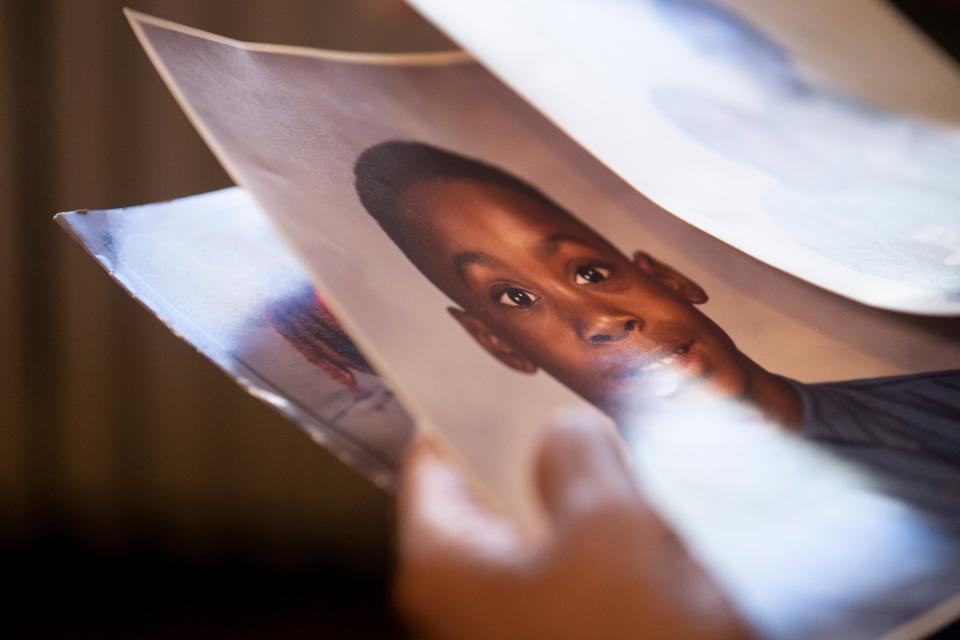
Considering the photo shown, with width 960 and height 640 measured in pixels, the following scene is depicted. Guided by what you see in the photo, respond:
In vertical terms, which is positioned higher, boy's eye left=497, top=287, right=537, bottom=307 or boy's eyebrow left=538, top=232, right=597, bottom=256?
boy's eyebrow left=538, top=232, right=597, bottom=256

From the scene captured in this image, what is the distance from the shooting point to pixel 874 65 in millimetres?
505

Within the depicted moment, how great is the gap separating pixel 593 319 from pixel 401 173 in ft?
0.31

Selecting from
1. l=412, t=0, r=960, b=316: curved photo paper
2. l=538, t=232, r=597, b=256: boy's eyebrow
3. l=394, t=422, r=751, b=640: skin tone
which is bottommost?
l=394, t=422, r=751, b=640: skin tone

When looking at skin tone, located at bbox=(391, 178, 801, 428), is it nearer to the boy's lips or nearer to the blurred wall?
the boy's lips

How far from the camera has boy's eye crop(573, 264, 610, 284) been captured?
0.28 meters

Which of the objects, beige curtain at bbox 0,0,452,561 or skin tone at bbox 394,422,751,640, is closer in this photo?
skin tone at bbox 394,422,751,640

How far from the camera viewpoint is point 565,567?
0.17m

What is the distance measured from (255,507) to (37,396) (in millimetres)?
222

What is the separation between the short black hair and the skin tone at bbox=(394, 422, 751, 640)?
0.11 m

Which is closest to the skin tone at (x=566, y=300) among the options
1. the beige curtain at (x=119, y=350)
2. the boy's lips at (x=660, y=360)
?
the boy's lips at (x=660, y=360)

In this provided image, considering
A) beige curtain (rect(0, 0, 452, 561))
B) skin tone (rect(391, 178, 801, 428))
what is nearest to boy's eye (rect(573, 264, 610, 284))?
skin tone (rect(391, 178, 801, 428))

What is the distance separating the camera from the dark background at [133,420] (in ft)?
2.27

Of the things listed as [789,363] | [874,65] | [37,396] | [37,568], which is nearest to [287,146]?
[789,363]

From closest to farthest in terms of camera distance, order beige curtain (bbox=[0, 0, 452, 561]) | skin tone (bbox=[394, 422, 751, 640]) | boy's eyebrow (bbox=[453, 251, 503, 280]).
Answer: skin tone (bbox=[394, 422, 751, 640])
boy's eyebrow (bbox=[453, 251, 503, 280])
beige curtain (bbox=[0, 0, 452, 561])
